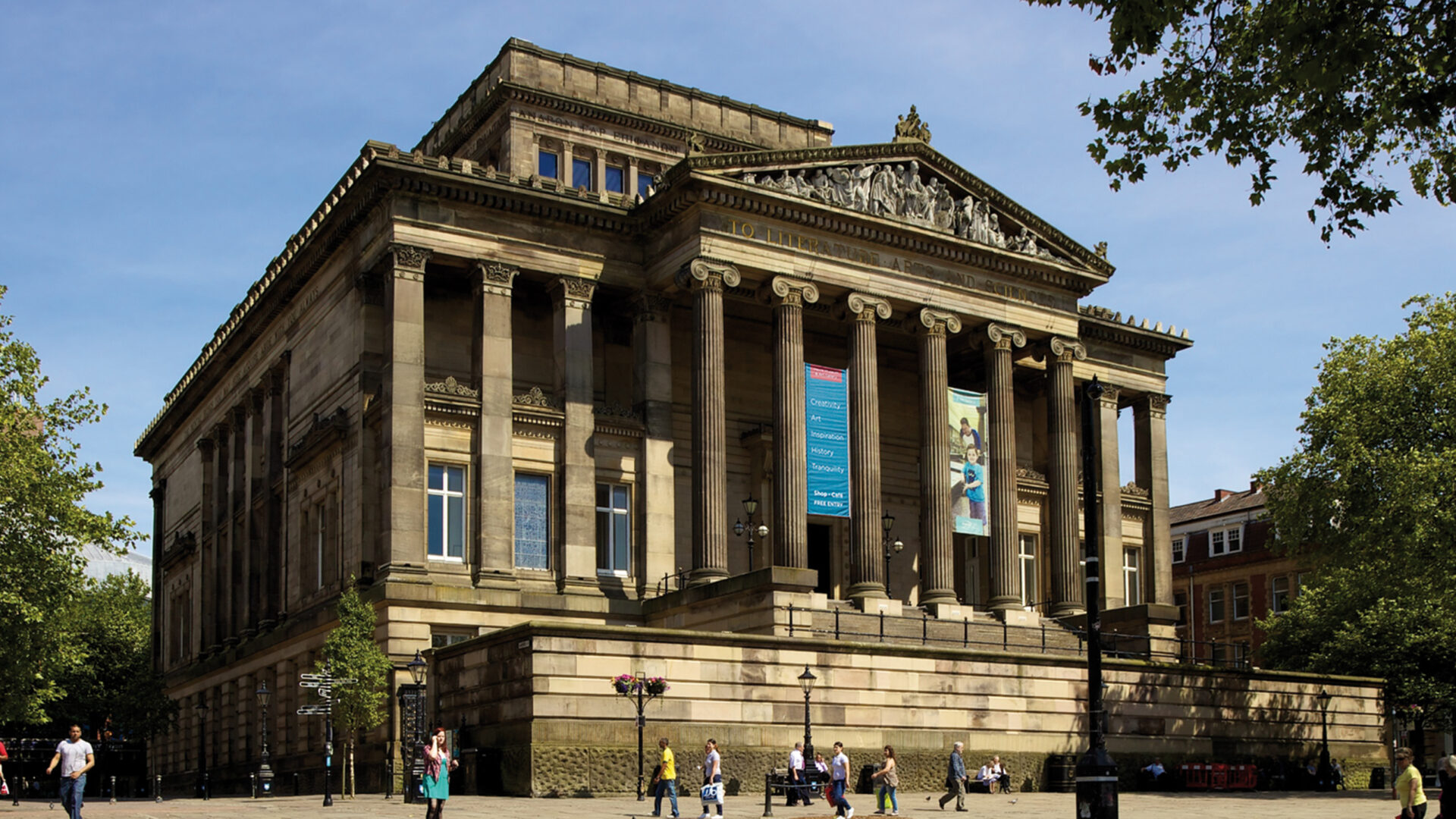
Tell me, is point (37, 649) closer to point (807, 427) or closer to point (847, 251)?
point (807, 427)

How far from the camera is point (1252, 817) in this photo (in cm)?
3531

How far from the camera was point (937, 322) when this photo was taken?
5616 cm

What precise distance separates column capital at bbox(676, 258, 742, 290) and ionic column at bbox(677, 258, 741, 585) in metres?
0.02

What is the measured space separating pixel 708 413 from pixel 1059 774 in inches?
596

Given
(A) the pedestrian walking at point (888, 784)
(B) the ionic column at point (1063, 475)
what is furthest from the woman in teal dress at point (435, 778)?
(B) the ionic column at point (1063, 475)

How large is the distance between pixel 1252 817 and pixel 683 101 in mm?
41516

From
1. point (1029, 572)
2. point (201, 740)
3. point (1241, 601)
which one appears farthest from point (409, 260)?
point (1241, 601)

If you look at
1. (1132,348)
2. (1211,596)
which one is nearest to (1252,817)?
(1132,348)

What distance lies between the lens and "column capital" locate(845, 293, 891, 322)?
178 feet

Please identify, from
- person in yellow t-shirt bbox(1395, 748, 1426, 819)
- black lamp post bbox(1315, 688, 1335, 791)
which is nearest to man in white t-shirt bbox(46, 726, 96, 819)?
person in yellow t-shirt bbox(1395, 748, 1426, 819)

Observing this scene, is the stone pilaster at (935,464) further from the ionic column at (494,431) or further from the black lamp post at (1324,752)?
the ionic column at (494,431)

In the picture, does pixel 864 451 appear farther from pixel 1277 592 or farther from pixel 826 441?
pixel 1277 592

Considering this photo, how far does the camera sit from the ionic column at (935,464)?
2111 inches

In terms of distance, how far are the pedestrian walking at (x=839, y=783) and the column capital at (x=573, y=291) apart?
1834cm
